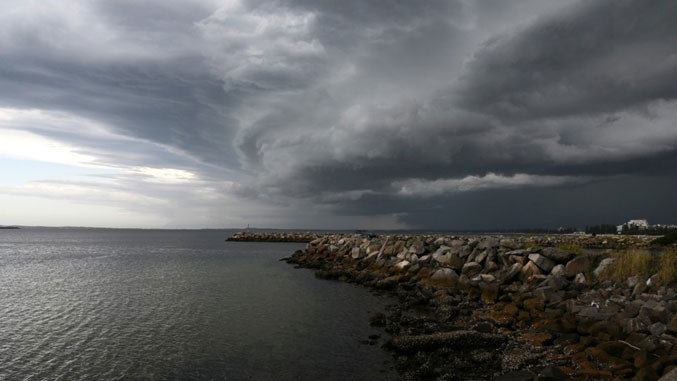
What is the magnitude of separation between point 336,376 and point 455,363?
145 inches

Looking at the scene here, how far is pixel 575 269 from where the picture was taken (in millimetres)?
17312

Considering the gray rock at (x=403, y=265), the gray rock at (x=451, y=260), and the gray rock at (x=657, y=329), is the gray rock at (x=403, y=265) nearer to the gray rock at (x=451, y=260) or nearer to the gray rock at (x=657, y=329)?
the gray rock at (x=451, y=260)

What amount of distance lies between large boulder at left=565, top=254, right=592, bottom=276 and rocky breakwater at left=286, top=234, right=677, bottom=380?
42mm

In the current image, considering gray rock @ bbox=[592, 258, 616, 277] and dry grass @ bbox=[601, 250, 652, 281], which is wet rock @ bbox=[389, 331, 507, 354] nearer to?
dry grass @ bbox=[601, 250, 652, 281]

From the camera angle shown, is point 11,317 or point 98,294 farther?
point 98,294

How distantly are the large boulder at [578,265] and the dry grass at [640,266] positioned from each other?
42.9 inches

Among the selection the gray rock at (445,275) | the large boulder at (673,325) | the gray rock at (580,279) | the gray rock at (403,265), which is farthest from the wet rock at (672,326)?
the gray rock at (403,265)

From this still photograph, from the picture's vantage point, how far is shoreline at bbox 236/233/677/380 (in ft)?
31.4

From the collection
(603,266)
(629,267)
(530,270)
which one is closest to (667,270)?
(629,267)

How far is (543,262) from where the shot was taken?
1861 cm

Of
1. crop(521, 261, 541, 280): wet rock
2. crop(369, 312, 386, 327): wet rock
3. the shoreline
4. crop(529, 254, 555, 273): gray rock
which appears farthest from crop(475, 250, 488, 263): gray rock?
crop(369, 312, 386, 327): wet rock

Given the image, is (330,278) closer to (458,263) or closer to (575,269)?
(458,263)

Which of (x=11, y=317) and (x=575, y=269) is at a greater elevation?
(x=575, y=269)

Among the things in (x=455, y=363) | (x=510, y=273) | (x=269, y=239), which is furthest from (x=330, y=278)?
(x=269, y=239)
